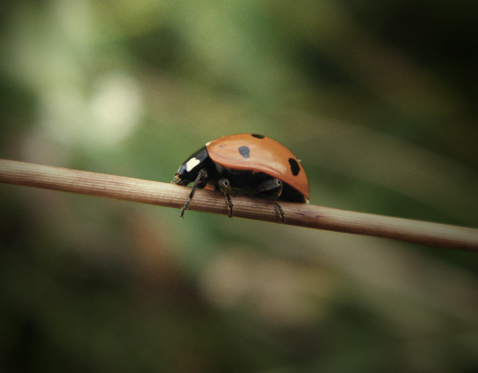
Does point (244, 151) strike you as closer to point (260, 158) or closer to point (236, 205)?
point (260, 158)

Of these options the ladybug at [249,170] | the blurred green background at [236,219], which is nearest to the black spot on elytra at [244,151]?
the ladybug at [249,170]

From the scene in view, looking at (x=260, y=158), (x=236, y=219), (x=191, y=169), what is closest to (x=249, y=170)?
(x=260, y=158)

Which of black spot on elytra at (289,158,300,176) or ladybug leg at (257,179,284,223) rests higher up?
black spot on elytra at (289,158,300,176)

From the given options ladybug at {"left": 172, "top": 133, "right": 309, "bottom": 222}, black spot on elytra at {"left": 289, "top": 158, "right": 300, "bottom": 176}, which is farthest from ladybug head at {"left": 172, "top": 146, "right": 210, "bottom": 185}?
black spot on elytra at {"left": 289, "top": 158, "right": 300, "bottom": 176}

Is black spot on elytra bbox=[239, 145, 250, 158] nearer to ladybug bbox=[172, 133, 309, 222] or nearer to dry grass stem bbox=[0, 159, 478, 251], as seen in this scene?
ladybug bbox=[172, 133, 309, 222]

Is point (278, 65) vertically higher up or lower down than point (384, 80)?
lower down

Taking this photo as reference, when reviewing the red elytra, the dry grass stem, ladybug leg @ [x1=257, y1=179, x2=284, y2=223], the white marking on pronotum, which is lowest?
the dry grass stem

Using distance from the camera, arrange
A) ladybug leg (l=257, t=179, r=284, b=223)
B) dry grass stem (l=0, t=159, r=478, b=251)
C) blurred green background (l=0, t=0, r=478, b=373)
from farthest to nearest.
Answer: blurred green background (l=0, t=0, r=478, b=373), ladybug leg (l=257, t=179, r=284, b=223), dry grass stem (l=0, t=159, r=478, b=251)

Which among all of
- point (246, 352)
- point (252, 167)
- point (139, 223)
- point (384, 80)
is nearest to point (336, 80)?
point (384, 80)

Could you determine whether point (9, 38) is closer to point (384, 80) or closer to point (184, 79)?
point (184, 79)
